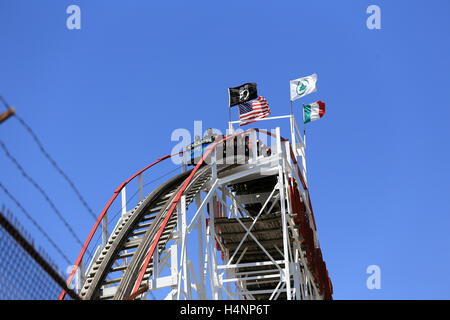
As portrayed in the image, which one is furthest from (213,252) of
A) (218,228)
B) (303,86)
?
(303,86)

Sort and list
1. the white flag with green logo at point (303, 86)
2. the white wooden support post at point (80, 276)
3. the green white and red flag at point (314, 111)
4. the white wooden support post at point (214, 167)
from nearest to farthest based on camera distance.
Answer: the white wooden support post at point (80, 276) < the white wooden support post at point (214, 167) < the white flag with green logo at point (303, 86) < the green white and red flag at point (314, 111)

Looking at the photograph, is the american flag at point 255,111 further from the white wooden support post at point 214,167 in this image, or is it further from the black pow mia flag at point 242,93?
the white wooden support post at point 214,167

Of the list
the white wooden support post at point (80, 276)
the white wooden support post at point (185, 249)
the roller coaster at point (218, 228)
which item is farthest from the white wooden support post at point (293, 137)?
the white wooden support post at point (80, 276)

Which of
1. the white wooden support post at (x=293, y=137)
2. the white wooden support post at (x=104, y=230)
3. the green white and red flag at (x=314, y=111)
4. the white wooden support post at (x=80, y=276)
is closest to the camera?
the white wooden support post at (x=80, y=276)

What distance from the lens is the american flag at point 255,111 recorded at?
2783 cm

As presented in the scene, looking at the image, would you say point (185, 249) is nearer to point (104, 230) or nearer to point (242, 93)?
point (104, 230)

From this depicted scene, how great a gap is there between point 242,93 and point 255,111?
1001 millimetres

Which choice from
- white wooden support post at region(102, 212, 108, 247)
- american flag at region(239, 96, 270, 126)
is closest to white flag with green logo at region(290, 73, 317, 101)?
american flag at region(239, 96, 270, 126)

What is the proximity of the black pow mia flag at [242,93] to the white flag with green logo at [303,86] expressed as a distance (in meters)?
2.13

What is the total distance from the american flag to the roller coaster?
1.61m

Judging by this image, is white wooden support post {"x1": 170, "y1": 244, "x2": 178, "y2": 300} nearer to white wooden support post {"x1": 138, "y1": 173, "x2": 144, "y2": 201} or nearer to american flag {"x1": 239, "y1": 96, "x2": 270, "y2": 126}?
white wooden support post {"x1": 138, "y1": 173, "x2": 144, "y2": 201}

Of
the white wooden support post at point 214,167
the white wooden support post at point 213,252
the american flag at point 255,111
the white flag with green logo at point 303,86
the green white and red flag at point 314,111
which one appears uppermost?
the white flag with green logo at point 303,86
